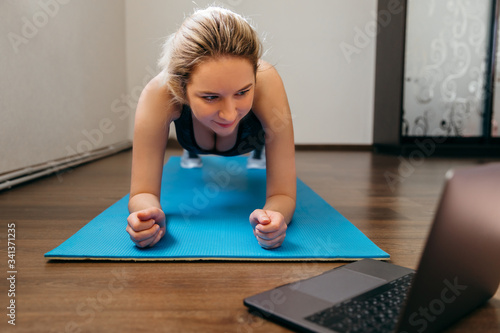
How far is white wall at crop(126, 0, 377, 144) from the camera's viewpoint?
11.5 feet

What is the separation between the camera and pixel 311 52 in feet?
11.8

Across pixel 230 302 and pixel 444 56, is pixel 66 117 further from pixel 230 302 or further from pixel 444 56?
pixel 444 56

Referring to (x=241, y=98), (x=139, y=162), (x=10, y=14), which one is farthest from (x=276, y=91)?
(x=10, y=14)

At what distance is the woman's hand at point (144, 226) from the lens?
2.97 feet

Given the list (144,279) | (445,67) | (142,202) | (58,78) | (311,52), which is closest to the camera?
(144,279)

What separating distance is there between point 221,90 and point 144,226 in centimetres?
34

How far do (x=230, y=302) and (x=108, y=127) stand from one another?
8.70ft

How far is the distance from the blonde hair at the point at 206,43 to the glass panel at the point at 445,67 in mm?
2551

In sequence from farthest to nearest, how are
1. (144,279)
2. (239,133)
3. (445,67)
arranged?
(445,67) < (239,133) < (144,279)

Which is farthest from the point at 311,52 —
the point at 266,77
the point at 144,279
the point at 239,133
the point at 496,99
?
the point at 144,279

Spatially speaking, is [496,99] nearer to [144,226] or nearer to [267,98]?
[267,98]

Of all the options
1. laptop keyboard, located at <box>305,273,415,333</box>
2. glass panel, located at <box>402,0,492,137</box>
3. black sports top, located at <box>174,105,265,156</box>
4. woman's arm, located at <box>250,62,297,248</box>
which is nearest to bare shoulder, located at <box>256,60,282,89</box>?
woman's arm, located at <box>250,62,297,248</box>

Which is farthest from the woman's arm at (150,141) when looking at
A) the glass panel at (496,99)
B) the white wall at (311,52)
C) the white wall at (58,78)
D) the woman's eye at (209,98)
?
the glass panel at (496,99)

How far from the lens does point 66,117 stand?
2.38m
